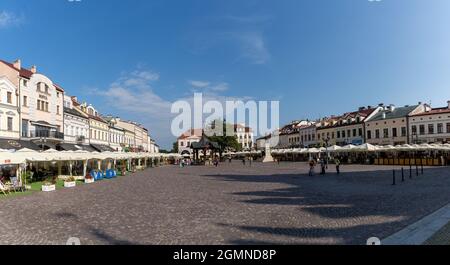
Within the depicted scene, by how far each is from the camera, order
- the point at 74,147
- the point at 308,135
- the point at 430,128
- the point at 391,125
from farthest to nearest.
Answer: the point at 308,135, the point at 391,125, the point at 430,128, the point at 74,147

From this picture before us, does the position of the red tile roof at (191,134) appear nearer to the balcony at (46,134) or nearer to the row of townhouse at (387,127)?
the row of townhouse at (387,127)

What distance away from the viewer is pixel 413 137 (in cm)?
5438

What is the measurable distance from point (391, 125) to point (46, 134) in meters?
55.5

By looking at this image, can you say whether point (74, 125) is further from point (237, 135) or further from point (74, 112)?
point (237, 135)

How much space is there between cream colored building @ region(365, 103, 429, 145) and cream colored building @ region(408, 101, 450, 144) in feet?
4.14

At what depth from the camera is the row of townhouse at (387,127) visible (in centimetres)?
5153

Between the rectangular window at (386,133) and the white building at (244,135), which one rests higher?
the white building at (244,135)

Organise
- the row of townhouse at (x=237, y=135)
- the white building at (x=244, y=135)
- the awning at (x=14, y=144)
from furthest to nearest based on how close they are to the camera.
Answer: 1. the white building at (x=244, y=135)
2. the row of townhouse at (x=237, y=135)
3. the awning at (x=14, y=144)

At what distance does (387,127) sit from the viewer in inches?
2333

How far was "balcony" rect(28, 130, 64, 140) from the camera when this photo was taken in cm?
3662

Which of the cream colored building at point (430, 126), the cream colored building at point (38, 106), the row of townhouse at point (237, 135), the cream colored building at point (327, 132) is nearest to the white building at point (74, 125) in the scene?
the cream colored building at point (38, 106)

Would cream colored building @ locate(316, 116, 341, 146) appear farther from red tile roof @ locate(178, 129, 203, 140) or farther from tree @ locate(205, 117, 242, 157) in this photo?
red tile roof @ locate(178, 129, 203, 140)

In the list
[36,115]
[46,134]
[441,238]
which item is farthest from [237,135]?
[441,238]

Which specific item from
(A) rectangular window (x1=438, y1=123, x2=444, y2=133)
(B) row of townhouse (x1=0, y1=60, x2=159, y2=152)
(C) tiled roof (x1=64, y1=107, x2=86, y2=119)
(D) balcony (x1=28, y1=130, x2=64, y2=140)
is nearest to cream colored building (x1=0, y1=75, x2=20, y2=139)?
(B) row of townhouse (x1=0, y1=60, x2=159, y2=152)
